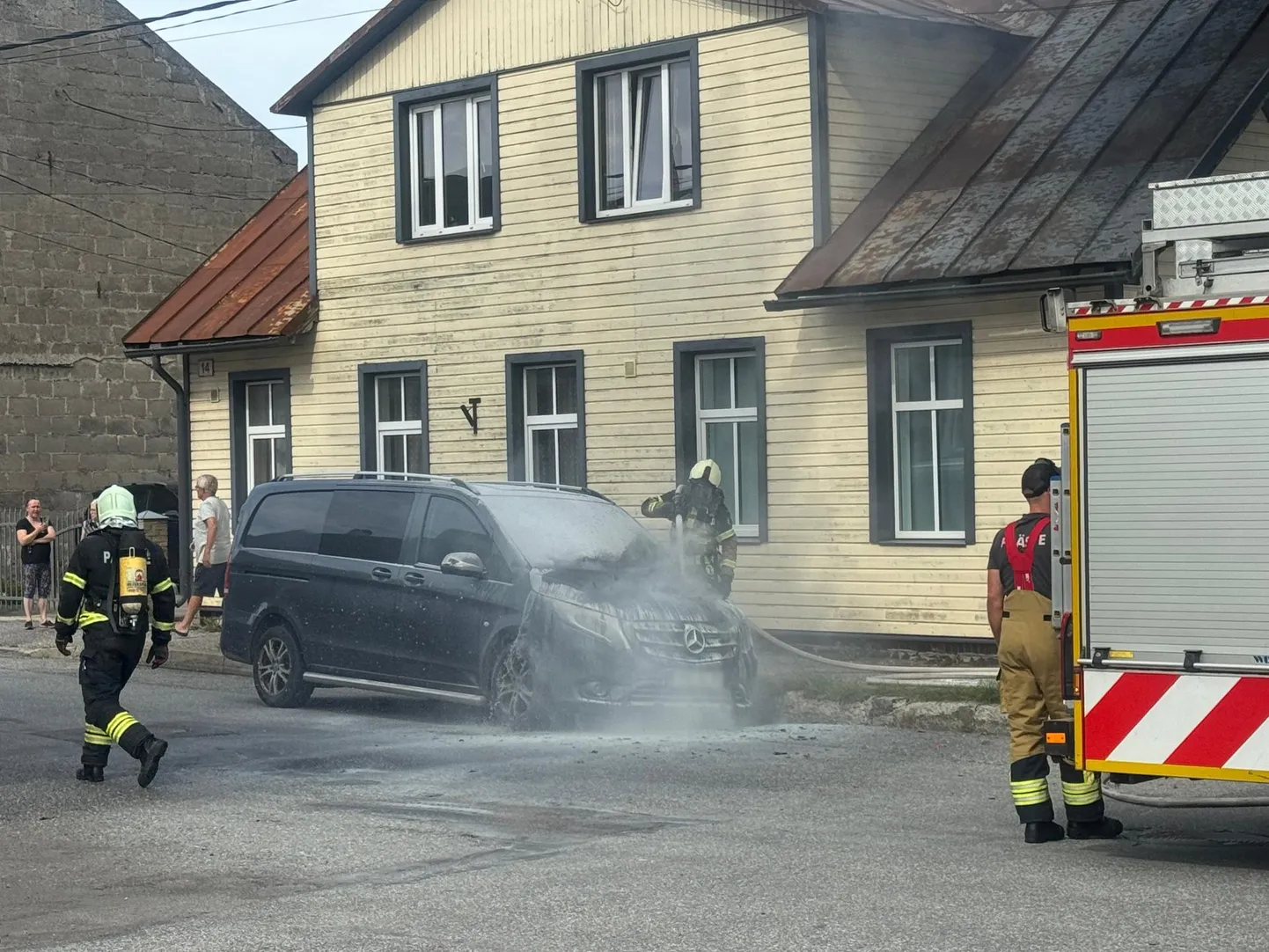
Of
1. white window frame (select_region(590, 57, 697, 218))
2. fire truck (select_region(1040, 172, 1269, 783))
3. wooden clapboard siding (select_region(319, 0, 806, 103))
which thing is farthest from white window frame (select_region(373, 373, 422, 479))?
fire truck (select_region(1040, 172, 1269, 783))

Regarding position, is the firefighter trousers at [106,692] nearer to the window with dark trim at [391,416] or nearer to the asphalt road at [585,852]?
the asphalt road at [585,852]

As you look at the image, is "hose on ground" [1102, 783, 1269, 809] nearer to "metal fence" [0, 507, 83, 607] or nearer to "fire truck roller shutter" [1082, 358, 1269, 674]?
"fire truck roller shutter" [1082, 358, 1269, 674]

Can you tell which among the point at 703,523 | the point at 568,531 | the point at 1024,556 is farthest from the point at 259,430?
the point at 1024,556

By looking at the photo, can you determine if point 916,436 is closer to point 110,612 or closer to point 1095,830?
point 110,612

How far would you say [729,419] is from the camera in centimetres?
1855

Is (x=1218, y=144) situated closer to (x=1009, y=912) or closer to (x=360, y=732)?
(x=360, y=732)

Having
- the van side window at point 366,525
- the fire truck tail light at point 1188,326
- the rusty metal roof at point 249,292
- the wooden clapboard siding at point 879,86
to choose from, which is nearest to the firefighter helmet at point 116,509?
the van side window at point 366,525

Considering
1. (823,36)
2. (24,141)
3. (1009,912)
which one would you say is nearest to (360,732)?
(1009,912)

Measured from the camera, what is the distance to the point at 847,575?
1748 cm

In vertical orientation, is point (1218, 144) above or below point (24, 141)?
below

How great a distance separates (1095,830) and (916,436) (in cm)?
849

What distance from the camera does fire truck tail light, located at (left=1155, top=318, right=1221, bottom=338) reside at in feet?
26.5

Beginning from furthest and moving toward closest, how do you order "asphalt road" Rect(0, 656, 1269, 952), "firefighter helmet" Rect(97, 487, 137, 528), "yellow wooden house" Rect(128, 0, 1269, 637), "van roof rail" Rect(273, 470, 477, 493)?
"yellow wooden house" Rect(128, 0, 1269, 637)
"van roof rail" Rect(273, 470, 477, 493)
"firefighter helmet" Rect(97, 487, 137, 528)
"asphalt road" Rect(0, 656, 1269, 952)

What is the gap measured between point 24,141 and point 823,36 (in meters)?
16.7
